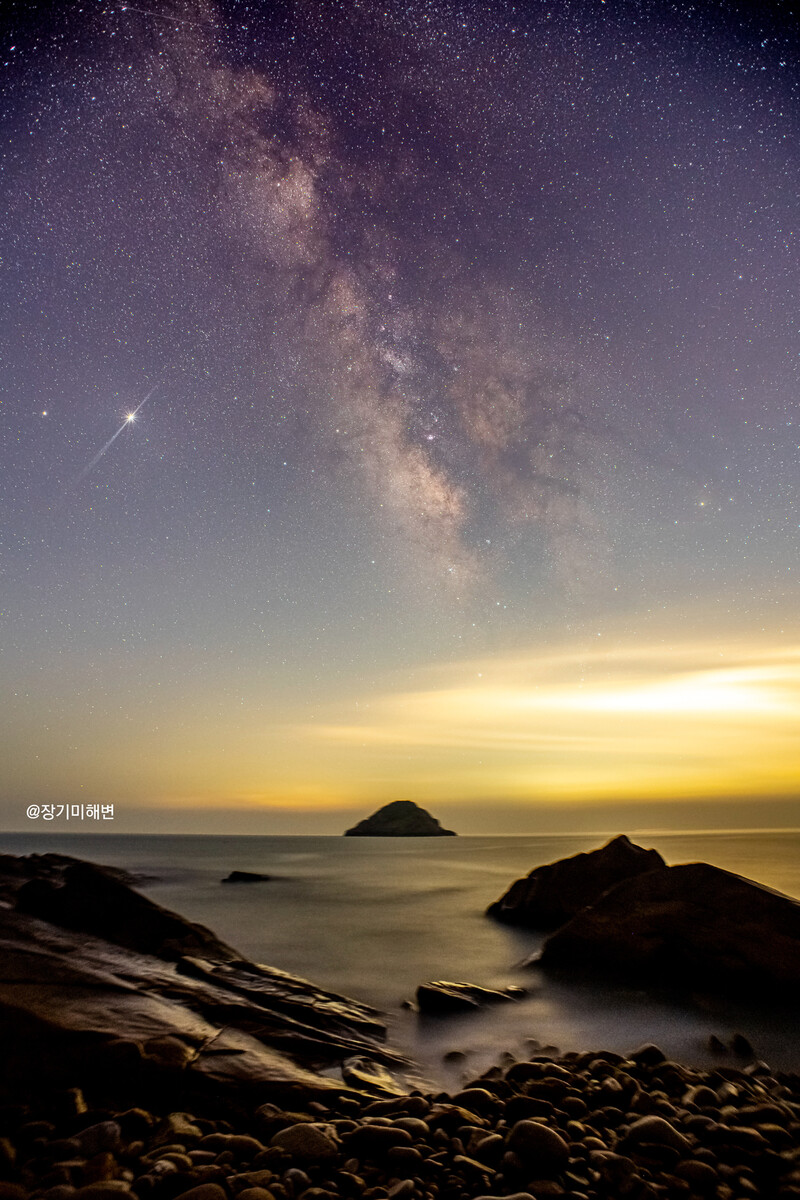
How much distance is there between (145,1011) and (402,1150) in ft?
9.92

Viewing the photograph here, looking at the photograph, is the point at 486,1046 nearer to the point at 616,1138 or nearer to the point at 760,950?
the point at 616,1138

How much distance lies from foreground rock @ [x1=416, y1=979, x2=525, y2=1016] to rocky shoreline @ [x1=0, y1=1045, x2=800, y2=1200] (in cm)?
548

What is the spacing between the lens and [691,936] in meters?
12.0

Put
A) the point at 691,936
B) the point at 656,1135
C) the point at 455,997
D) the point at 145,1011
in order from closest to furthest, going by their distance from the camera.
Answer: the point at 656,1135, the point at 145,1011, the point at 455,997, the point at 691,936

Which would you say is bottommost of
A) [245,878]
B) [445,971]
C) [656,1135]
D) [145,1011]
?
[245,878]

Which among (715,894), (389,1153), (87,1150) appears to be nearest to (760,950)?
(715,894)

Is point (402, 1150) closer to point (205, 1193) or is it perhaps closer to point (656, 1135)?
point (205, 1193)

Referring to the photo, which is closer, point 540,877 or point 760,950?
point 760,950

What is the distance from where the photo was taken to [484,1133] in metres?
4.75

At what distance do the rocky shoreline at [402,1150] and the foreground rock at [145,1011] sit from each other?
→ 0.23 meters

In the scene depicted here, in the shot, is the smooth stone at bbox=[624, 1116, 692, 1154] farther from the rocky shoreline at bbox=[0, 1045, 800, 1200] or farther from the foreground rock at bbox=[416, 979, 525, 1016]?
the foreground rock at bbox=[416, 979, 525, 1016]

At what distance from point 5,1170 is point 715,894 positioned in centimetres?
1233

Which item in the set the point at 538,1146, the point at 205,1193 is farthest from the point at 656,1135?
the point at 205,1193

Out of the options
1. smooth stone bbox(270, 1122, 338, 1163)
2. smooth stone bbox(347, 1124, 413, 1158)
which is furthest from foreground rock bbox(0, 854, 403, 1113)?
smooth stone bbox(347, 1124, 413, 1158)
